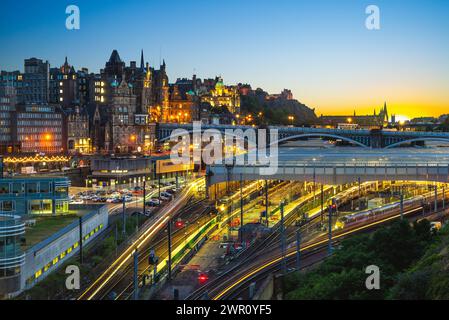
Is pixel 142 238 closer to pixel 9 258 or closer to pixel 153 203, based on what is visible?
pixel 9 258

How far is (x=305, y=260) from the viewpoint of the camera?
1986 centimetres

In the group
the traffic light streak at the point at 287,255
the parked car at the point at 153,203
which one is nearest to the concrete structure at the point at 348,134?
the parked car at the point at 153,203

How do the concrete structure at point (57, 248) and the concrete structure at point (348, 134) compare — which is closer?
the concrete structure at point (57, 248)

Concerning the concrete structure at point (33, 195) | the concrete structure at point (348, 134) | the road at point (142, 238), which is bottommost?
the road at point (142, 238)

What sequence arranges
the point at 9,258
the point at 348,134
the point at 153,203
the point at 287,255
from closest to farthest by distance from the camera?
the point at 9,258
the point at 287,255
the point at 153,203
the point at 348,134

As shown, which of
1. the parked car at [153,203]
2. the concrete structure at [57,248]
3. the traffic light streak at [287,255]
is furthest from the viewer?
the parked car at [153,203]

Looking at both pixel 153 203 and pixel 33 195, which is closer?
pixel 33 195

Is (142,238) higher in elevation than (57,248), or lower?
Result: lower

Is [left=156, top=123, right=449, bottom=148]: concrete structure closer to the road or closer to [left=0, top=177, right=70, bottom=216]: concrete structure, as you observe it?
the road

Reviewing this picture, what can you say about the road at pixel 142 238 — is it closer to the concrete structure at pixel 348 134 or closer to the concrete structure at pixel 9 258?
the concrete structure at pixel 9 258

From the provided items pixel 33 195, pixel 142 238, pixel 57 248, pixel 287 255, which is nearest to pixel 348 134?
pixel 33 195

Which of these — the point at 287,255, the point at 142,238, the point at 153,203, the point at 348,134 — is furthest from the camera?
the point at 348,134
